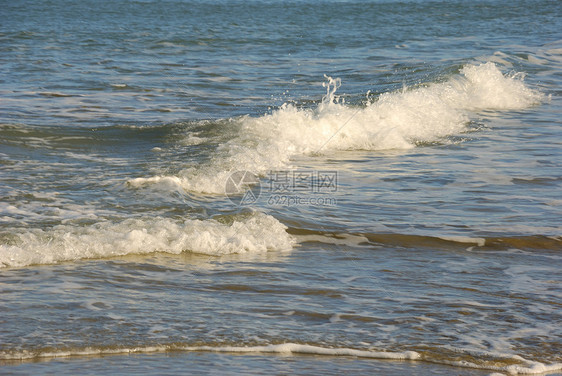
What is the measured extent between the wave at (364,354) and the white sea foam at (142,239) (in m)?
1.52

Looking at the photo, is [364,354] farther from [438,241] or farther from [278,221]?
[278,221]

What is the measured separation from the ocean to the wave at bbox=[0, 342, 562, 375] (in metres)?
0.01

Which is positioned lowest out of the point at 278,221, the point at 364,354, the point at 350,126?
the point at 364,354

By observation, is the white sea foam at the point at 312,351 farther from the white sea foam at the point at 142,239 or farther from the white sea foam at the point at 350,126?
the white sea foam at the point at 350,126

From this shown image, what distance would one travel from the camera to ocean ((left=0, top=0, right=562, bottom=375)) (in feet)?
13.3

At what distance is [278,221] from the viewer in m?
6.31

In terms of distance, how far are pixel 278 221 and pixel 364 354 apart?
2.44 metres

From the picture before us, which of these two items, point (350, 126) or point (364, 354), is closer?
point (364, 354)

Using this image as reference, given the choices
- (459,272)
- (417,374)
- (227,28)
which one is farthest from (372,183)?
(227,28)

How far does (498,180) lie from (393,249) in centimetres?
246
